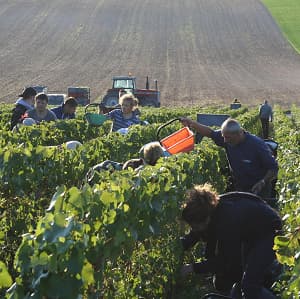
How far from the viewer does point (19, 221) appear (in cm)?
684

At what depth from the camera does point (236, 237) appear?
518cm

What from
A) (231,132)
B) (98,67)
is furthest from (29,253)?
(98,67)

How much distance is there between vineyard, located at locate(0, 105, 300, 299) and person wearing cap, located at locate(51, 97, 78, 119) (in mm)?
927

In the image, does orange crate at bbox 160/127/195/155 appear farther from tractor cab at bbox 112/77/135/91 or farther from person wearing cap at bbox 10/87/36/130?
tractor cab at bbox 112/77/135/91

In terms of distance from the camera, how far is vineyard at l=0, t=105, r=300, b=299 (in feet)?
11.8

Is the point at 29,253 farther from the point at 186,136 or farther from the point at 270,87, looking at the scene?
the point at 270,87

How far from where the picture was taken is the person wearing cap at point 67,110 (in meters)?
11.5

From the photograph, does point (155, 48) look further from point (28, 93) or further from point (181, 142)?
point (181, 142)

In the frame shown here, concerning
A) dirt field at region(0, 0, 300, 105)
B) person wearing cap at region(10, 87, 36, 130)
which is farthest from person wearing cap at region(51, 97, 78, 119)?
dirt field at region(0, 0, 300, 105)

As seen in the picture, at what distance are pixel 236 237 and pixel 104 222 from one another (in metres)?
1.19

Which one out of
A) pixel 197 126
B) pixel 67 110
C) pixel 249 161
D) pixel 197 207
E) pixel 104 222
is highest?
pixel 104 222

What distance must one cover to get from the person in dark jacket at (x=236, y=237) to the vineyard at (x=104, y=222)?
7.1 inches

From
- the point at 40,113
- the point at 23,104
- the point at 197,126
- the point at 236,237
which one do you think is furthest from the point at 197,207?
the point at 23,104

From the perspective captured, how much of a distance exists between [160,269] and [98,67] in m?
48.8
